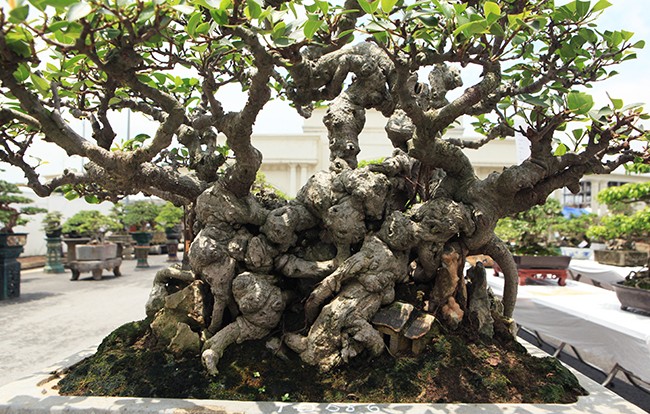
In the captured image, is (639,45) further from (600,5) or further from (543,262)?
(543,262)

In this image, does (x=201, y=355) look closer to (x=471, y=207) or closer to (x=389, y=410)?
(x=389, y=410)

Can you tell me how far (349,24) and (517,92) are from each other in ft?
3.35

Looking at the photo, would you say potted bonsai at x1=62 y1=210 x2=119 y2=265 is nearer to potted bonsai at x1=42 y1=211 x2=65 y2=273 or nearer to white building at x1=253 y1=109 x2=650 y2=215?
potted bonsai at x1=42 y1=211 x2=65 y2=273

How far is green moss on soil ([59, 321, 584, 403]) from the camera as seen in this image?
6.64 ft

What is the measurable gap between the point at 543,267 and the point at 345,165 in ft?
12.4

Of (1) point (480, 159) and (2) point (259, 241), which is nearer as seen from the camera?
(2) point (259, 241)

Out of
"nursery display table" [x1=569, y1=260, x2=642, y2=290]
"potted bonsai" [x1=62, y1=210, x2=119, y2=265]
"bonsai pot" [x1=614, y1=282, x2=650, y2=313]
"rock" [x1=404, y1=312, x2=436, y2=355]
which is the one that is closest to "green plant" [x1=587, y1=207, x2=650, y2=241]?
"bonsai pot" [x1=614, y1=282, x2=650, y2=313]

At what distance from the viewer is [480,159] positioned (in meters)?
18.7

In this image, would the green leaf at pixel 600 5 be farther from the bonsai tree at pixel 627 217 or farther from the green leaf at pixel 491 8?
the bonsai tree at pixel 627 217

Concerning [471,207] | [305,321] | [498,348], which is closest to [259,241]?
[305,321]

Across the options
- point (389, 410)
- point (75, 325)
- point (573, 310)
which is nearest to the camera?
point (389, 410)

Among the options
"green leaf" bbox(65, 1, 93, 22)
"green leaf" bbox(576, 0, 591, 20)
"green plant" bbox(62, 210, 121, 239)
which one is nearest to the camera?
"green leaf" bbox(65, 1, 93, 22)

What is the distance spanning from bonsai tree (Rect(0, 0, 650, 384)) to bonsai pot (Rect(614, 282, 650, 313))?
3.87 feet

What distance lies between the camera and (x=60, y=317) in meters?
5.85
